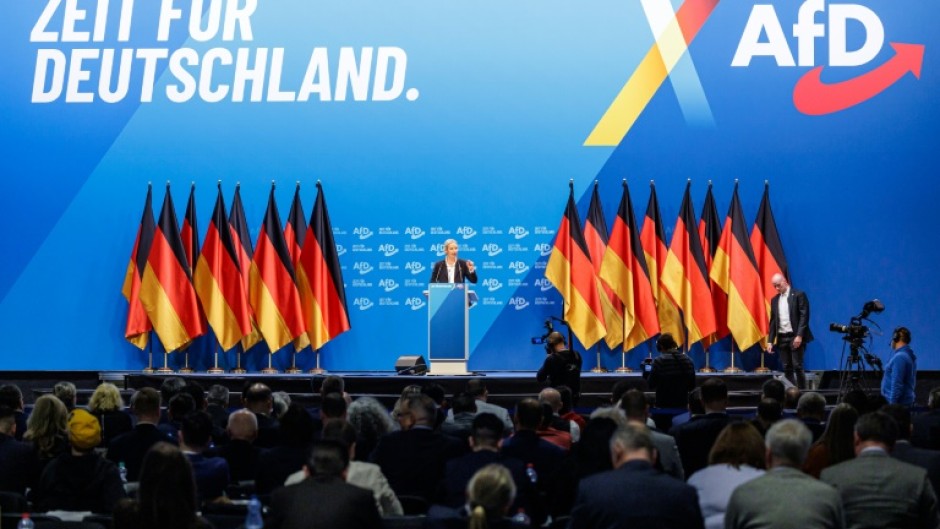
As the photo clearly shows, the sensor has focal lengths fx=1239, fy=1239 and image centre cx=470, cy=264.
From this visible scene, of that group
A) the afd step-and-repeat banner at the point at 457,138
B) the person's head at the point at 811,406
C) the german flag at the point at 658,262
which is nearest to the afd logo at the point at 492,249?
the afd step-and-repeat banner at the point at 457,138

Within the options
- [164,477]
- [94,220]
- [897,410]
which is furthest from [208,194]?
[164,477]

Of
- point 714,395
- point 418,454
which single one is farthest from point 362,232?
point 418,454

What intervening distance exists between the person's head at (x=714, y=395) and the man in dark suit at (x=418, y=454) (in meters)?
1.56

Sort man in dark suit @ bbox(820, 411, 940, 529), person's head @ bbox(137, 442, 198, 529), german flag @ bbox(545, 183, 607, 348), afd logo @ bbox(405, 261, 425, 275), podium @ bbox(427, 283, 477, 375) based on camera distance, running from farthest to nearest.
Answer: afd logo @ bbox(405, 261, 425, 275), german flag @ bbox(545, 183, 607, 348), podium @ bbox(427, 283, 477, 375), man in dark suit @ bbox(820, 411, 940, 529), person's head @ bbox(137, 442, 198, 529)

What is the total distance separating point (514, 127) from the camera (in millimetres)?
14828

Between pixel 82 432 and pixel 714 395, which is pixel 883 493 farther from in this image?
pixel 82 432

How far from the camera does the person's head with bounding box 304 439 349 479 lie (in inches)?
190

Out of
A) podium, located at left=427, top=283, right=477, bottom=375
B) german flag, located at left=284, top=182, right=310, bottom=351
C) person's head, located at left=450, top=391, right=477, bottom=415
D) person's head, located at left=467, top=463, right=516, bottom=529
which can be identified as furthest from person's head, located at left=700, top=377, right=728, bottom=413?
german flag, located at left=284, top=182, right=310, bottom=351

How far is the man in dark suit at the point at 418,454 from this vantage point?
642cm

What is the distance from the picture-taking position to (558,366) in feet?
36.0

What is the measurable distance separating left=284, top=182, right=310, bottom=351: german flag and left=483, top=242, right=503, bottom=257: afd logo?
2.14 meters

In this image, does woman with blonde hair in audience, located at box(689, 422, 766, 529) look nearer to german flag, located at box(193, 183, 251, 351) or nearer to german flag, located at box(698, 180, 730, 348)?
german flag, located at box(698, 180, 730, 348)

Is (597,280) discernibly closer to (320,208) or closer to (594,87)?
(594,87)

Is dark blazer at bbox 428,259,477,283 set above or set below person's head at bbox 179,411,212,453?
above
